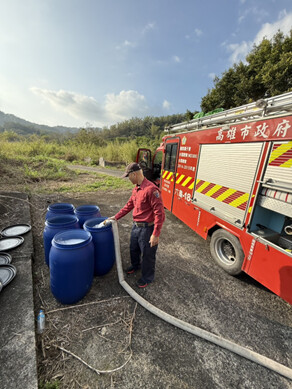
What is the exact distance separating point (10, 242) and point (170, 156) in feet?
14.3

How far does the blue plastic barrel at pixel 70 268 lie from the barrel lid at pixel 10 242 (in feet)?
4.90

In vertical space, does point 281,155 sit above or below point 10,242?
above

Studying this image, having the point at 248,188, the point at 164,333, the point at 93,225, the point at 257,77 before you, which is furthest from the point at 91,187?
the point at 257,77

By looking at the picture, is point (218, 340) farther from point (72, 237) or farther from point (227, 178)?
point (227, 178)

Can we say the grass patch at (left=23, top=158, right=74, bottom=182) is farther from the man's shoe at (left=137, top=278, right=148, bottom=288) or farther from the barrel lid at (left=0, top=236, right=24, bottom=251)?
the man's shoe at (left=137, top=278, right=148, bottom=288)

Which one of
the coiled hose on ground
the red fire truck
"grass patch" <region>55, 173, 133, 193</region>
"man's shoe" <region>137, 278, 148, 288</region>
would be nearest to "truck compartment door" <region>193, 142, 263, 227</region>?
the red fire truck

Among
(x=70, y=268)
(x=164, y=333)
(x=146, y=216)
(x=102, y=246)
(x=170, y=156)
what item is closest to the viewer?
(x=164, y=333)

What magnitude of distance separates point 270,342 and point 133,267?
6.66ft

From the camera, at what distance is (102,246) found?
104 inches

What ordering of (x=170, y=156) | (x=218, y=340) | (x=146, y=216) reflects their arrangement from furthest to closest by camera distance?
1. (x=170, y=156)
2. (x=146, y=216)
3. (x=218, y=340)

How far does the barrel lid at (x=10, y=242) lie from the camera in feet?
10.0

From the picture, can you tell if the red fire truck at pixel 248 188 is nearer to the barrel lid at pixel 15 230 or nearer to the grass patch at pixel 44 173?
the barrel lid at pixel 15 230

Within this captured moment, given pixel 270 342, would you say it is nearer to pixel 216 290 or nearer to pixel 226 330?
pixel 226 330

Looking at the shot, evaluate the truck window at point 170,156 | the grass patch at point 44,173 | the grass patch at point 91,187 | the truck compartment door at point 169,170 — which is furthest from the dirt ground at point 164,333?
the grass patch at point 44,173
